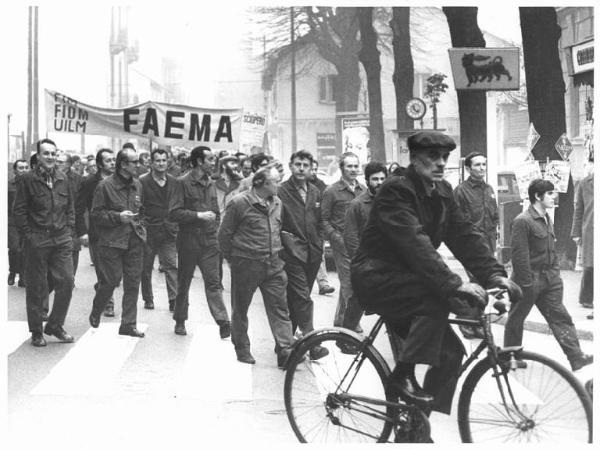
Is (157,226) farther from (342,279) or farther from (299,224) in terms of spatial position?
(299,224)

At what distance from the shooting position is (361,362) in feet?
→ 16.7

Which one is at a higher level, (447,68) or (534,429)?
(447,68)

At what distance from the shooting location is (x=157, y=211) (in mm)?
11336

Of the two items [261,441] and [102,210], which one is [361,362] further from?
[102,210]

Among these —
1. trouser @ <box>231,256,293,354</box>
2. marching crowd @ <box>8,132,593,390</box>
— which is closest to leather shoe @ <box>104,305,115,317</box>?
marching crowd @ <box>8,132,593,390</box>

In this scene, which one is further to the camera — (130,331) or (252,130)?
(252,130)

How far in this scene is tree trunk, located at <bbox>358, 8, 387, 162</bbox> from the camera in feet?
85.1

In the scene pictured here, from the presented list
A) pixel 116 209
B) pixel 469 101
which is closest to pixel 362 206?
pixel 116 209

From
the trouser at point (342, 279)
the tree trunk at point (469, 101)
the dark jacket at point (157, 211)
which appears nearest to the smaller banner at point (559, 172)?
the tree trunk at point (469, 101)

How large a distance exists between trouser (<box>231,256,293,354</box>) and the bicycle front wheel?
11.0 ft

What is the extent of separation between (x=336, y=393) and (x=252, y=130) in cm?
1618

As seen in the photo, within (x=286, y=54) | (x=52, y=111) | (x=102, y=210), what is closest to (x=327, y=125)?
(x=286, y=54)

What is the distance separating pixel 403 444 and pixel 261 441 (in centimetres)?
112

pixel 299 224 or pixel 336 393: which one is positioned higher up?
pixel 299 224
